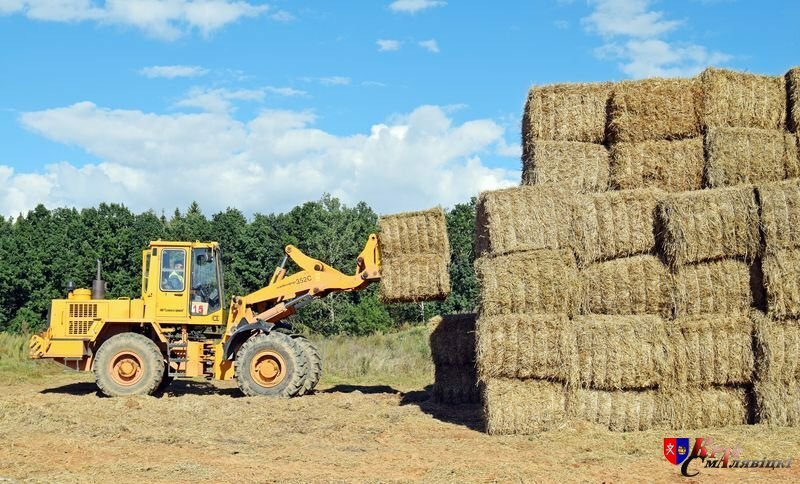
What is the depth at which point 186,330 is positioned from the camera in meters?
14.9

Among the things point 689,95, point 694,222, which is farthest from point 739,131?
point 694,222

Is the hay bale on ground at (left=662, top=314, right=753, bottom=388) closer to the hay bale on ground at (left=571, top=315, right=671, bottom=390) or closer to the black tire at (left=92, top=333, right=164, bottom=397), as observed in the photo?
the hay bale on ground at (left=571, top=315, right=671, bottom=390)

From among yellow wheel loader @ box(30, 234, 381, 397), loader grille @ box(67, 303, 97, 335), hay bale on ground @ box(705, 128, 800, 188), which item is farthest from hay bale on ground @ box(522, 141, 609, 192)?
loader grille @ box(67, 303, 97, 335)

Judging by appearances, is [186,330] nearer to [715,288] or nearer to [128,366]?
[128,366]

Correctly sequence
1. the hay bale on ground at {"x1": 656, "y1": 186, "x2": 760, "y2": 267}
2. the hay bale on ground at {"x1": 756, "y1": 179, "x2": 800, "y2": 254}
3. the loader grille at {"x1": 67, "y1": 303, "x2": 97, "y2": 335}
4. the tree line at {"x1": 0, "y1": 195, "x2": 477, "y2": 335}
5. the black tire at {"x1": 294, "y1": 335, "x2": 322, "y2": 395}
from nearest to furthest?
1. the hay bale on ground at {"x1": 756, "y1": 179, "x2": 800, "y2": 254}
2. the hay bale on ground at {"x1": 656, "y1": 186, "x2": 760, "y2": 267}
3. the black tire at {"x1": 294, "y1": 335, "x2": 322, "y2": 395}
4. the loader grille at {"x1": 67, "y1": 303, "x2": 97, "y2": 335}
5. the tree line at {"x1": 0, "y1": 195, "x2": 477, "y2": 335}

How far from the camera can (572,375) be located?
9.97 metres

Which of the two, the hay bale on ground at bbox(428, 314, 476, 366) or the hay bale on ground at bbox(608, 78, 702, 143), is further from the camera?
the hay bale on ground at bbox(428, 314, 476, 366)

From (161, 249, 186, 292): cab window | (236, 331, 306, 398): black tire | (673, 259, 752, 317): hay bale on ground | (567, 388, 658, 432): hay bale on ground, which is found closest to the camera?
(673, 259, 752, 317): hay bale on ground

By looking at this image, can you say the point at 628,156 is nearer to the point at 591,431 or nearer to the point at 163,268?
the point at 591,431

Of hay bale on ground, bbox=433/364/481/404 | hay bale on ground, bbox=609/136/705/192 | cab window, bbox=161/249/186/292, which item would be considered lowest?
hay bale on ground, bbox=433/364/481/404

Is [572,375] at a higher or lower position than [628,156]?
lower

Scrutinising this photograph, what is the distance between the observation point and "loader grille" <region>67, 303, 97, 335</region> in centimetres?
1474

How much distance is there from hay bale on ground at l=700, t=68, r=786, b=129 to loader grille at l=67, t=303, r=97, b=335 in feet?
37.1

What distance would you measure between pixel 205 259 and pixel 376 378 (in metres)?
5.49
